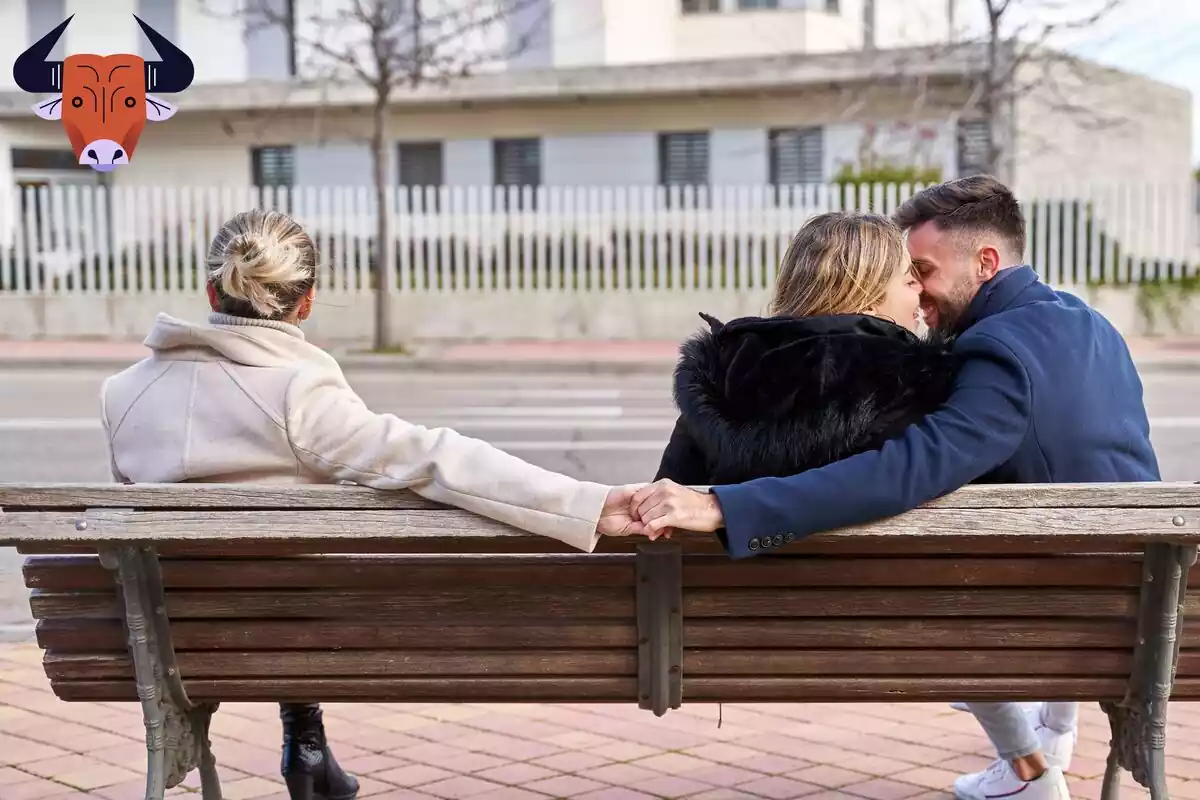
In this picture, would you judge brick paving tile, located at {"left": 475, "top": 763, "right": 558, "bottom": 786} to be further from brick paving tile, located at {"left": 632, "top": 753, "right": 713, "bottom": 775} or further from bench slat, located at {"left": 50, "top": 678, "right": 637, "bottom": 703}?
bench slat, located at {"left": 50, "top": 678, "right": 637, "bottom": 703}

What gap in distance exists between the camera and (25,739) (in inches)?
164

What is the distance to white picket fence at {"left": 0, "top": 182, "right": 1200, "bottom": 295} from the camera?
21047 millimetres

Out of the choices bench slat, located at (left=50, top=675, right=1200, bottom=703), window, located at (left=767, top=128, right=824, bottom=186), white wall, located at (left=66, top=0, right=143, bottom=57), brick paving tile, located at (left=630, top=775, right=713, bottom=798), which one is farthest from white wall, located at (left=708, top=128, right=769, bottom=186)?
bench slat, located at (left=50, top=675, right=1200, bottom=703)

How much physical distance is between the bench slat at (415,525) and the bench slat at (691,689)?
343 millimetres

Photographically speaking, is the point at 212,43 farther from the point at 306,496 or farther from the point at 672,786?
the point at 306,496

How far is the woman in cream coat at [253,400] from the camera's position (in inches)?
113

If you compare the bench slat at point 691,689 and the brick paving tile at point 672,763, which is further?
the brick paving tile at point 672,763

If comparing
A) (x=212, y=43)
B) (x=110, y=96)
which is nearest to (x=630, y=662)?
(x=110, y=96)

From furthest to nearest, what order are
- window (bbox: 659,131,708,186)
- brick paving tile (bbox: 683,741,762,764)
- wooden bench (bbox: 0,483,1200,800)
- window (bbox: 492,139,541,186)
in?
window (bbox: 492,139,541,186) → window (bbox: 659,131,708,186) → brick paving tile (bbox: 683,741,762,764) → wooden bench (bbox: 0,483,1200,800)

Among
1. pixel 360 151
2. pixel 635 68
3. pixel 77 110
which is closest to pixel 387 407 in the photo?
pixel 77 110

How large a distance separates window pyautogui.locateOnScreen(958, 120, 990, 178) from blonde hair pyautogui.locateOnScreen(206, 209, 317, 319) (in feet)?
73.0

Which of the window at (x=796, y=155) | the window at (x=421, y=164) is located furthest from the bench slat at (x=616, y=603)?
the window at (x=421, y=164)

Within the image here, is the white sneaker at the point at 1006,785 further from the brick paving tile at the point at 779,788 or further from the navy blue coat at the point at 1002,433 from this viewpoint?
the navy blue coat at the point at 1002,433

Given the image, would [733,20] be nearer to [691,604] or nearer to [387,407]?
[387,407]
